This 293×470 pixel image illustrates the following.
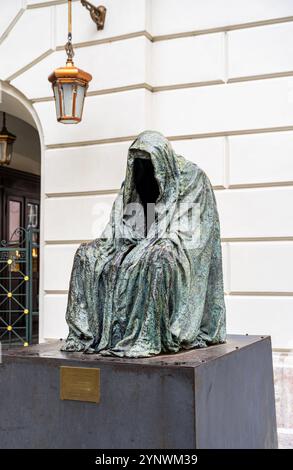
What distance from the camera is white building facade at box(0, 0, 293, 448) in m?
6.06

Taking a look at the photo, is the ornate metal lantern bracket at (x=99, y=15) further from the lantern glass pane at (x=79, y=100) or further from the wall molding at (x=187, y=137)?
the wall molding at (x=187, y=137)

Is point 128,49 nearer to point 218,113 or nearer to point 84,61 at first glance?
point 84,61

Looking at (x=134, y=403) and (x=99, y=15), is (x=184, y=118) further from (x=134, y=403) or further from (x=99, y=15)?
(x=134, y=403)

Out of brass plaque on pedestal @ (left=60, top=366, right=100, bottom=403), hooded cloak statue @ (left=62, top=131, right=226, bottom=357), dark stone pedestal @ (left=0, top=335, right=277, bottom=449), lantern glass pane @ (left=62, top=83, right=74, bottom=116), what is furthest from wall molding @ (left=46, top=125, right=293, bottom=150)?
brass plaque on pedestal @ (left=60, top=366, right=100, bottom=403)

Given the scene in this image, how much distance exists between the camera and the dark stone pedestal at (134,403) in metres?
3.12

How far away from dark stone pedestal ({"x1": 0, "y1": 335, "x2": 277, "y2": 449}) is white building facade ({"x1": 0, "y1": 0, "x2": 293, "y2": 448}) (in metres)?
2.24

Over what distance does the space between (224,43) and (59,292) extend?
320 centimetres

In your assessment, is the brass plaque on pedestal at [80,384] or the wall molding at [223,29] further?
the wall molding at [223,29]

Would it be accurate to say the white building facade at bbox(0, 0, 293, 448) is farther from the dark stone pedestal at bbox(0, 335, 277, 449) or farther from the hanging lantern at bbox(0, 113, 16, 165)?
the dark stone pedestal at bbox(0, 335, 277, 449)

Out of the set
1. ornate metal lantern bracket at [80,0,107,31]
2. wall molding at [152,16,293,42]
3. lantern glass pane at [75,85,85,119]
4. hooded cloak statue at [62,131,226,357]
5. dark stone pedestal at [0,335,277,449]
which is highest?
ornate metal lantern bracket at [80,0,107,31]

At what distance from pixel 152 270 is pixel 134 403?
787mm

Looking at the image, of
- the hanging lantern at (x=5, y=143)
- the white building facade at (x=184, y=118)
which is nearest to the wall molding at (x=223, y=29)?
the white building facade at (x=184, y=118)

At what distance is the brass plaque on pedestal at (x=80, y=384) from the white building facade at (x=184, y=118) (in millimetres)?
2883
